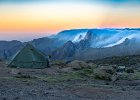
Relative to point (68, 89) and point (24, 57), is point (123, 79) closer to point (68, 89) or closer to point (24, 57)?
point (68, 89)

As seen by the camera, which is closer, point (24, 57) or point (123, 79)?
point (123, 79)

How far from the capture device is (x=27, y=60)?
42.3 meters

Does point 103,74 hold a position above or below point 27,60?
below

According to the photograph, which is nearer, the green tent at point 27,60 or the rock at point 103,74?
the rock at point 103,74

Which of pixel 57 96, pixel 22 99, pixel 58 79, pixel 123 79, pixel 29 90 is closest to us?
pixel 22 99

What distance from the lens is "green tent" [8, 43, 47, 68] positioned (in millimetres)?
42312

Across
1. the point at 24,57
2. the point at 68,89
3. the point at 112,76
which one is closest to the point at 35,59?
the point at 24,57

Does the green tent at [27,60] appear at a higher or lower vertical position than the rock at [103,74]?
higher

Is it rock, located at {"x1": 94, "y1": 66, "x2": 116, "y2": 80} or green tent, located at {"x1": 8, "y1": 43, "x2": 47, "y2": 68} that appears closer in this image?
rock, located at {"x1": 94, "y1": 66, "x2": 116, "y2": 80}

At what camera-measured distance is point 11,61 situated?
4256 cm

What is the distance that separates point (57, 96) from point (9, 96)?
7.55 feet

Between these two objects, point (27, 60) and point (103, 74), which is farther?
point (27, 60)

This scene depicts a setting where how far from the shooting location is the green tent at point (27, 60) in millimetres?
42312

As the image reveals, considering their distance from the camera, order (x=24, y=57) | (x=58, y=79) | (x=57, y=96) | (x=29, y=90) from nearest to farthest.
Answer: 1. (x=57, y=96)
2. (x=29, y=90)
3. (x=58, y=79)
4. (x=24, y=57)
